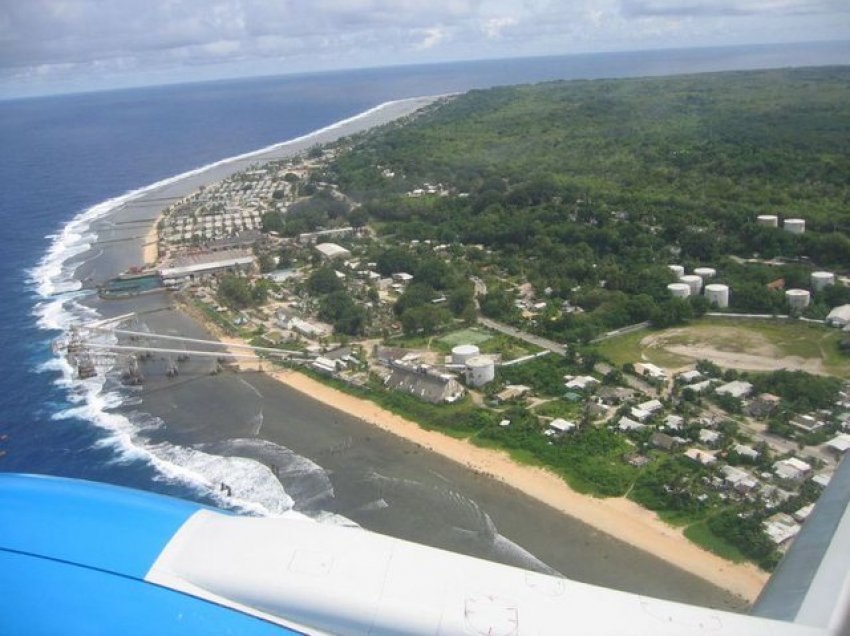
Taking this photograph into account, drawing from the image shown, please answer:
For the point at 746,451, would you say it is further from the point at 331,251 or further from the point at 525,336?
the point at 331,251

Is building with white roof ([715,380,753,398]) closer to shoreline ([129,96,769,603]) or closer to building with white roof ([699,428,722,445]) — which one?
building with white roof ([699,428,722,445])

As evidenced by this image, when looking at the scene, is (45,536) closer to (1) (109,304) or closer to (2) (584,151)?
(1) (109,304)

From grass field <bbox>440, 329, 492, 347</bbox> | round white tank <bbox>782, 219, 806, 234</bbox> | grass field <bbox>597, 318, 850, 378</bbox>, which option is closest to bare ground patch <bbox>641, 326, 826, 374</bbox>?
grass field <bbox>597, 318, 850, 378</bbox>

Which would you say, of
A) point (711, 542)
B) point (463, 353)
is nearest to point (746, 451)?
point (711, 542)

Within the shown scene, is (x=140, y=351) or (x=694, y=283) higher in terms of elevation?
(x=694, y=283)

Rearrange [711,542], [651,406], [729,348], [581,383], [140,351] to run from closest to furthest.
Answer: [711,542] < [651,406] < [581,383] < [729,348] < [140,351]
